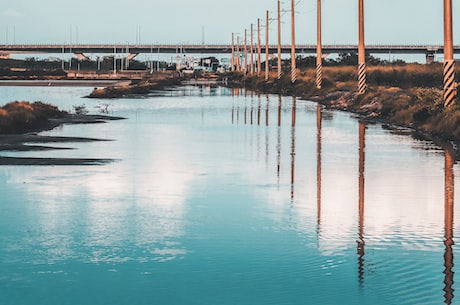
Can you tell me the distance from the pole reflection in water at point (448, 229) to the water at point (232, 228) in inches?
0.8

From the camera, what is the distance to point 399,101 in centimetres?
4344

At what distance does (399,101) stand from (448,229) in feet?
102

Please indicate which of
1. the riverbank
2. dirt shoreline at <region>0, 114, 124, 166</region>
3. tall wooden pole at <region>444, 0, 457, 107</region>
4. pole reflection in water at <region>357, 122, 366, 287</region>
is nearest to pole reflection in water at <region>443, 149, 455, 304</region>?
pole reflection in water at <region>357, 122, 366, 287</region>

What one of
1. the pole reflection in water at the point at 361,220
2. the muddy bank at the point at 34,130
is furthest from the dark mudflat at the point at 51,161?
the pole reflection in water at the point at 361,220

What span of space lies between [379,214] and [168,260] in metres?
4.51

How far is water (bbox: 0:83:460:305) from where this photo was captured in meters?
9.47

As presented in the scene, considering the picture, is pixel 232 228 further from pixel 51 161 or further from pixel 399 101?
pixel 399 101

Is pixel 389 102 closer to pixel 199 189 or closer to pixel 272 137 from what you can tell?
pixel 272 137

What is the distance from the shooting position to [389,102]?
45.1 m

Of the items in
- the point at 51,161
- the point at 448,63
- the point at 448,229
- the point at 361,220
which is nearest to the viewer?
the point at 448,229

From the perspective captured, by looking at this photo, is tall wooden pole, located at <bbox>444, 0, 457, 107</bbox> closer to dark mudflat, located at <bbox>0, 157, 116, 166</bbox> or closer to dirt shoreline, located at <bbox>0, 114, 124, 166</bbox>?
dirt shoreline, located at <bbox>0, 114, 124, 166</bbox>

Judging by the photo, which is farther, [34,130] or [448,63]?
[448,63]

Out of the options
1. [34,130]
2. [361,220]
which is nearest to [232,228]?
[361,220]

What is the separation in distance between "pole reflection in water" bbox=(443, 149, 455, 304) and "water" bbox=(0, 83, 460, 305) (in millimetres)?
19
